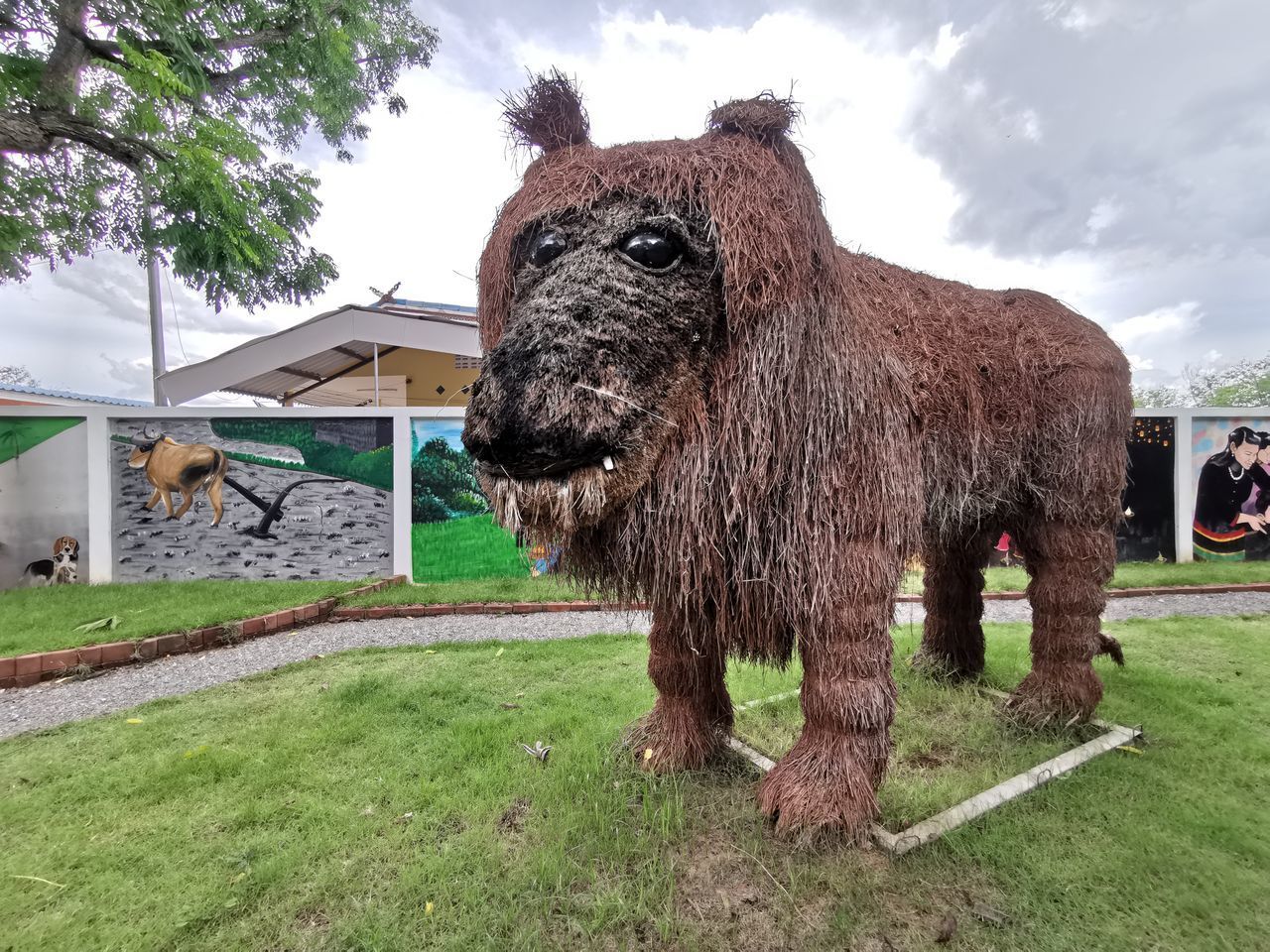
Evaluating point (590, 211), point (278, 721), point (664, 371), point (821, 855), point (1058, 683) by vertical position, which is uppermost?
point (590, 211)

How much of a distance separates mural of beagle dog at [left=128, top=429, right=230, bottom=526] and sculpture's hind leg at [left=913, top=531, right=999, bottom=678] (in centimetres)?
819

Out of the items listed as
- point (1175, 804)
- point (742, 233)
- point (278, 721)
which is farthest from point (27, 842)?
point (1175, 804)

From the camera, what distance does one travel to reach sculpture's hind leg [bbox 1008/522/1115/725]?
2.44 meters

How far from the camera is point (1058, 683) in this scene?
8.34ft

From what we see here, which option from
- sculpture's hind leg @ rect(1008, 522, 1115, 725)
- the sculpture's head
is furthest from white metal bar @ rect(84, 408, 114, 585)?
sculpture's hind leg @ rect(1008, 522, 1115, 725)

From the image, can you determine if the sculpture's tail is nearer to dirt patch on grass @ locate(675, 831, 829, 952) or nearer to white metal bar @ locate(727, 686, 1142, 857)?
white metal bar @ locate(727, 686, 1142, 857)

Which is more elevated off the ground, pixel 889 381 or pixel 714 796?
pixel 889 381

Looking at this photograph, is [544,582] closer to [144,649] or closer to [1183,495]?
[144,649]

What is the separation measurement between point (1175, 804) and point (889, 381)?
191 cm

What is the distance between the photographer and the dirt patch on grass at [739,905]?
147cm

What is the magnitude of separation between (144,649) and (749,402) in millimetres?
5611

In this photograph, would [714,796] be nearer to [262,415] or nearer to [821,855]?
[821,855]

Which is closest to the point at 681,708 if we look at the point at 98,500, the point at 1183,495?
the point at 98,500

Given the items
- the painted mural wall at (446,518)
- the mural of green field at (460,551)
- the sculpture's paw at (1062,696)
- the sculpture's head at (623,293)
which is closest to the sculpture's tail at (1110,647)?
the sculpture's paw at (1062,696)
